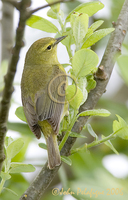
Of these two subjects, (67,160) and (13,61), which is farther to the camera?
(67,160)

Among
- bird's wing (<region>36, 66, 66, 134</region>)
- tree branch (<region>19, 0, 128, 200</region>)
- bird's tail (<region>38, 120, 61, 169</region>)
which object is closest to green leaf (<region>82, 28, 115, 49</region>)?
tree branch (<region>19, 0, 128, 200</region>)

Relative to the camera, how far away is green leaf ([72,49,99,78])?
185 cm

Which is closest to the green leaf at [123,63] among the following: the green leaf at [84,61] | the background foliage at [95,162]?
the background foliage at [95,162]

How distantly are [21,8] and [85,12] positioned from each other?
125 cm

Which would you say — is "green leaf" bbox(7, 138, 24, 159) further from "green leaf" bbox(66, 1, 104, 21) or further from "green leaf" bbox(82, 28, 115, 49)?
"green leaf" bbox(66, 1, 104, 21)

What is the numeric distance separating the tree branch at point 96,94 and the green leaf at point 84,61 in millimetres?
305

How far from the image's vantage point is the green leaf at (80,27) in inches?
83.2

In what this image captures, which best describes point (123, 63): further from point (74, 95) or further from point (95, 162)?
point (95, 162)

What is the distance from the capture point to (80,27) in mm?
2139

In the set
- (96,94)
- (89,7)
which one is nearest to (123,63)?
(89,7)

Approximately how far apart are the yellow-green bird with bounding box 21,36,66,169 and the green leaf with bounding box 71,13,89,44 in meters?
0.43

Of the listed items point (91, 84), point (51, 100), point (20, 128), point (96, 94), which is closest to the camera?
point (91, 84)

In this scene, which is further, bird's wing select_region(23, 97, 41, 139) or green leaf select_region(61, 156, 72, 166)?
bird's wing select_region(23, 97, 41, 139)

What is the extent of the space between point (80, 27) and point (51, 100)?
1.04 meters
